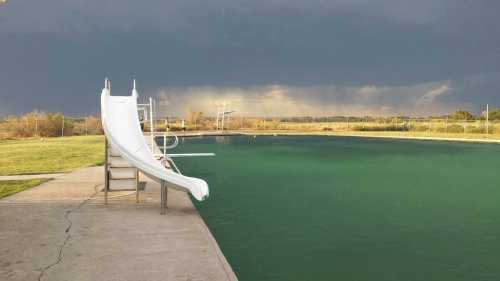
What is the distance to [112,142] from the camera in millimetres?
5961

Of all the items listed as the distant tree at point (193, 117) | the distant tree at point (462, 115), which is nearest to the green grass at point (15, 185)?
the distant tree at point (193, 117)

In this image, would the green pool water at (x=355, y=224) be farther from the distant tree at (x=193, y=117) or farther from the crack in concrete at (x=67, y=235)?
the distant tree at (x=193, y=117)

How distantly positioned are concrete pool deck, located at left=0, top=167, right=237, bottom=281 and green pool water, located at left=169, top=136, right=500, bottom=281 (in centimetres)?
54

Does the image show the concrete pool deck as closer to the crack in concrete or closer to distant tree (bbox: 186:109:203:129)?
the crack in concrete

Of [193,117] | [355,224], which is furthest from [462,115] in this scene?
[355,224]

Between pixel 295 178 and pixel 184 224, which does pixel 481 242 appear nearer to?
pixel 184 224

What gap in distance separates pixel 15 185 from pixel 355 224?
539cm

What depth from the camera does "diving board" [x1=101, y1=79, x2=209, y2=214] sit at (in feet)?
18.4

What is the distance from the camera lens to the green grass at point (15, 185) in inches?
282

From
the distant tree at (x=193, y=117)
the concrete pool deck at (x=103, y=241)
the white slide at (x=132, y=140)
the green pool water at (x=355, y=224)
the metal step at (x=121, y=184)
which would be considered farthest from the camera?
the distant tree at (x=193, y=117)

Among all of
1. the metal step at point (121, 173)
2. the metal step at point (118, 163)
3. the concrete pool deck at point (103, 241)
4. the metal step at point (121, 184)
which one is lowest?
the concrete pool deck at point (103, 241)

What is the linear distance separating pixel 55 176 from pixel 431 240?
686cm

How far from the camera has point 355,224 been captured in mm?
6188

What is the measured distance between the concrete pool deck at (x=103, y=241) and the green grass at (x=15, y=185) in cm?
47
